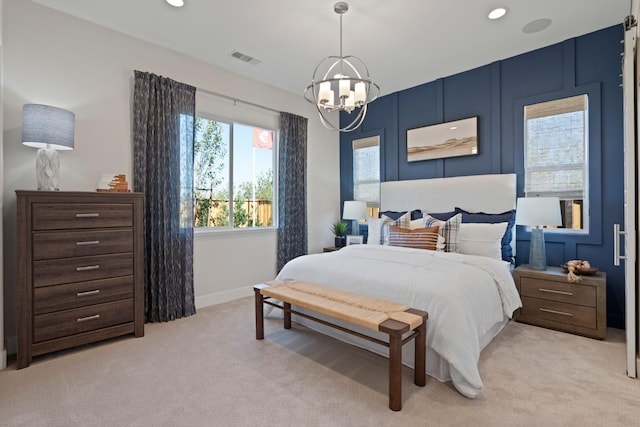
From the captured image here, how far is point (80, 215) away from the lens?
2559 mm

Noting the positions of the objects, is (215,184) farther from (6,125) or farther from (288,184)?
(6,125)

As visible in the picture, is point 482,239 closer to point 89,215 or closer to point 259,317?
point 259,317

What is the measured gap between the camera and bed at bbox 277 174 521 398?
2.03 metres

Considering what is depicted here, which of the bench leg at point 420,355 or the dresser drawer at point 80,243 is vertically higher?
the dresser drawer at point 80,243

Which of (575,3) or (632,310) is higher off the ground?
(575,3)

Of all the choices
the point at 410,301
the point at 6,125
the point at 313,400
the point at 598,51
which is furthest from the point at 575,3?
the point at 6,125

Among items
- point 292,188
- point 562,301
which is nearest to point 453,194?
point 562,301

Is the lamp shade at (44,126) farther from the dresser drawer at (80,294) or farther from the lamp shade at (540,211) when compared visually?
the lamp shade at (540,211)

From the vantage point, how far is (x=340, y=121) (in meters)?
5.51

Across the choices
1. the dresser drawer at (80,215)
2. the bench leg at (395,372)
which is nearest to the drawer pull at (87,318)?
the dresser drawer at (80,215)

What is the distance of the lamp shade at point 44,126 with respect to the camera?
7.82 feet

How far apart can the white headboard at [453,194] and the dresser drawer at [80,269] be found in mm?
3365

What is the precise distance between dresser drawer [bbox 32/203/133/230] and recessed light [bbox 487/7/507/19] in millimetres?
3664

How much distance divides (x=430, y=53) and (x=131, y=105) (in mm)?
3255
